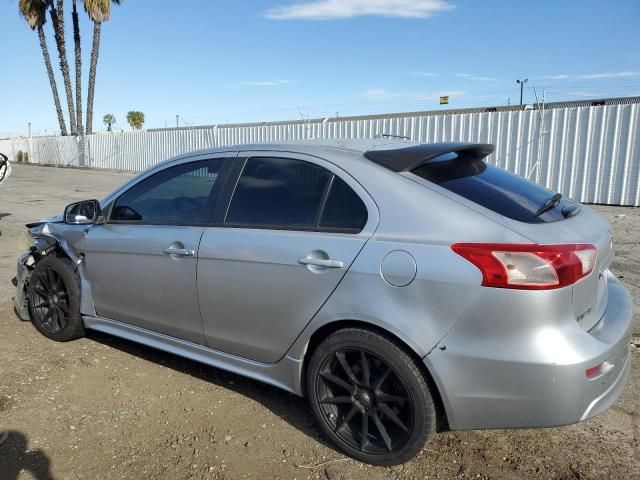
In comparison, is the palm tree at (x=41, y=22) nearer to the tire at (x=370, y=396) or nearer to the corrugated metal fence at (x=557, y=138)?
the corrugated metal fence at (x=557, y=138)

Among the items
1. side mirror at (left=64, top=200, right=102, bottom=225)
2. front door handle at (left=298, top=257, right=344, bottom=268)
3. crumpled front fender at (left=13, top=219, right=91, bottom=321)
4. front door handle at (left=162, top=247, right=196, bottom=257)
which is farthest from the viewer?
crumpled front fender at (left=13, top=219, right=91, bottom=321)

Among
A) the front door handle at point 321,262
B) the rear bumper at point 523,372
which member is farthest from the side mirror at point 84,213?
the rear bumper at point 523,372

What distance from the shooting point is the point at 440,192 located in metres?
2.64

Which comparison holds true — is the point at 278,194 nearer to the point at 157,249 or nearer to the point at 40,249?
the point at 157,249

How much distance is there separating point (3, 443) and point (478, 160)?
3.19 meters

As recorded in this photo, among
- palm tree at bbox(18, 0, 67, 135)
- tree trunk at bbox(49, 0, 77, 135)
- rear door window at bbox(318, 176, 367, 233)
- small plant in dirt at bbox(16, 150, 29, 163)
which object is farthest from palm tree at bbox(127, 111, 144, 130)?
rear door window at bbox(318, 176, 367, 233)

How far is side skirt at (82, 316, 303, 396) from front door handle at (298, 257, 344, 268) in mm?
588

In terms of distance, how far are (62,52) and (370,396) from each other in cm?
3448

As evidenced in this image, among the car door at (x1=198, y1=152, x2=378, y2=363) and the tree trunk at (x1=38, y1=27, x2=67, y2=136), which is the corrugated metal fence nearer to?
the car door at (x1=198, y1=152, x2=378, y2=363)

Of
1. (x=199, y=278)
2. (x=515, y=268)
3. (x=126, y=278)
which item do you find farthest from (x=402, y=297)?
(x=126, y=278)

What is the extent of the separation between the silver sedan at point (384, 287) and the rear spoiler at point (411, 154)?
0.03 ft

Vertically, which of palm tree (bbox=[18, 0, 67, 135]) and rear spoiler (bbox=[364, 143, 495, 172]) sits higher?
palm tree (bbox=[18, 0, 67, 135])

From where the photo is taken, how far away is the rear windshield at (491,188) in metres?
2.63

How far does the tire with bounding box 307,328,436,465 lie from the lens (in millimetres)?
2551
